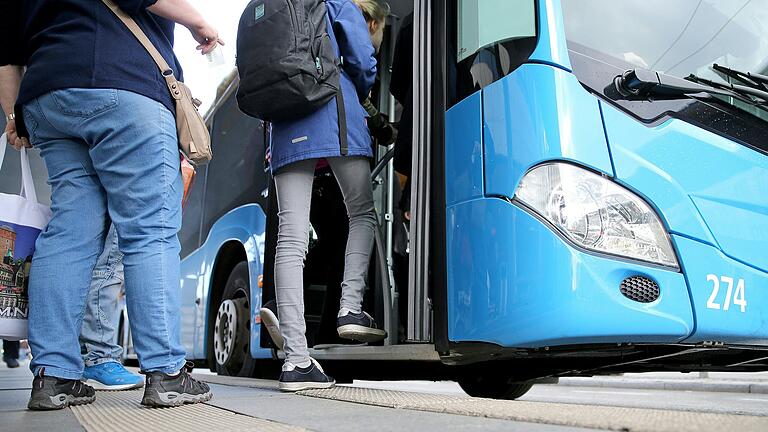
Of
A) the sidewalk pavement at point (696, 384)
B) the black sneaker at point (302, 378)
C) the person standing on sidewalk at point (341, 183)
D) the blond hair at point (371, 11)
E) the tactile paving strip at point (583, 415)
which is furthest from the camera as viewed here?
the sidewalk pavement at point (696, 384)

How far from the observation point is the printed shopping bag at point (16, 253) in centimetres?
217

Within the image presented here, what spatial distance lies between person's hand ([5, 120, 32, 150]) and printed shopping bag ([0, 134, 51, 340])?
0.22 m

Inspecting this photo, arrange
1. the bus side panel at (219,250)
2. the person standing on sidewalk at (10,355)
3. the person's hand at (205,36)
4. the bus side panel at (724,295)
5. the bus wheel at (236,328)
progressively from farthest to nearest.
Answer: the person standing on sidewalk at (10,355) < the bus wheel at (236,328) < the bus side panel at (219,250) < the person's hand at (205,36) < the bus side panel at (724,295)

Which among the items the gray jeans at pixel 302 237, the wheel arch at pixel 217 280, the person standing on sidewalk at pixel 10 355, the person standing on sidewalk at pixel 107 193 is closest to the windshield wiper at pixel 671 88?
the gray jeans at pixel 302 237

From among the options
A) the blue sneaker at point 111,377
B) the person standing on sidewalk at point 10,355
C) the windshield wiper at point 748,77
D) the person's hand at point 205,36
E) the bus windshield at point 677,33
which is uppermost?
the bus windshield at point 677,33

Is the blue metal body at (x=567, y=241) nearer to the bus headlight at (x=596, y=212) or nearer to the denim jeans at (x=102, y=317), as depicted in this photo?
the bus headlight at (x=596, y=212)

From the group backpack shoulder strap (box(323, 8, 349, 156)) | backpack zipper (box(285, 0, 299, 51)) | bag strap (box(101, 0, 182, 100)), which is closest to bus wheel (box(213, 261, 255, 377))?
backpack shoulder strap (box(323, 8, 349, 156))

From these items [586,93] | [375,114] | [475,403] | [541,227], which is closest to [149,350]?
[475,403]

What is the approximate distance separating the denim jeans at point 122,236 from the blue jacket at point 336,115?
28.4 inches

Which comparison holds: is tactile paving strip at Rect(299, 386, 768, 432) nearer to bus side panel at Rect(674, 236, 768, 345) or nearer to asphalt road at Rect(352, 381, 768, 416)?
bus side panel at Rect(674, 236, 768, 345)

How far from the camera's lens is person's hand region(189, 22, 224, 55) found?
234 centimetres

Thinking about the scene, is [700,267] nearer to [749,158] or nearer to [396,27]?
[749,158]

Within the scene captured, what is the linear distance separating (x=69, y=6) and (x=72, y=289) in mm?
908

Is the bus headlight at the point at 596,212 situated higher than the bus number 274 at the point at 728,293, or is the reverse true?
the bus headlight at the point at 596,212
